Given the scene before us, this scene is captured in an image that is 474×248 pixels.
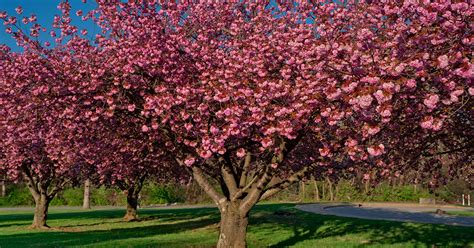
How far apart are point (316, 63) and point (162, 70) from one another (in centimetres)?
536

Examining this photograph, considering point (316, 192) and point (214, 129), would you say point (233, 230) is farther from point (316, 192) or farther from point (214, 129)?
point (316, 192)

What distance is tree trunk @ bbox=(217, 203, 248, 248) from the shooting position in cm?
1558

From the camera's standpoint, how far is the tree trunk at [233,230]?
15.6 meters

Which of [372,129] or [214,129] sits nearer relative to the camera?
[372,129]

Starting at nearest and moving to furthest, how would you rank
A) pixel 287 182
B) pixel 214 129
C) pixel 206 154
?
pixel 214 129 → pixel 206 154 → pixel 287 182

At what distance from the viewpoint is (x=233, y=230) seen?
15.6m

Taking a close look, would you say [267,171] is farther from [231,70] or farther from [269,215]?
[269,215]

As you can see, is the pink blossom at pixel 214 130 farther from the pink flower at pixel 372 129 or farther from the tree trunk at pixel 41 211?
the tree trunk at pixel 41 211

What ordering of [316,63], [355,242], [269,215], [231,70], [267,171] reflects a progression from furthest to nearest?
[269,215]
[355,242]
[267,171]
[231,70]
[316,63]

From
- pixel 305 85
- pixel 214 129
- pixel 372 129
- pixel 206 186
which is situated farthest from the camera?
pixel 206 186

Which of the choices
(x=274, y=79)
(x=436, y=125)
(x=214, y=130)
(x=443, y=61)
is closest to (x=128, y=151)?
(x=214, y=130)

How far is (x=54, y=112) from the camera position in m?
15.6

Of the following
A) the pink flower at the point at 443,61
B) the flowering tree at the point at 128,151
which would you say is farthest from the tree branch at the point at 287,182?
the pink flower at the point at 443,61

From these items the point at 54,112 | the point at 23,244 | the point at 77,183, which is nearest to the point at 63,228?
the point at 77,183
